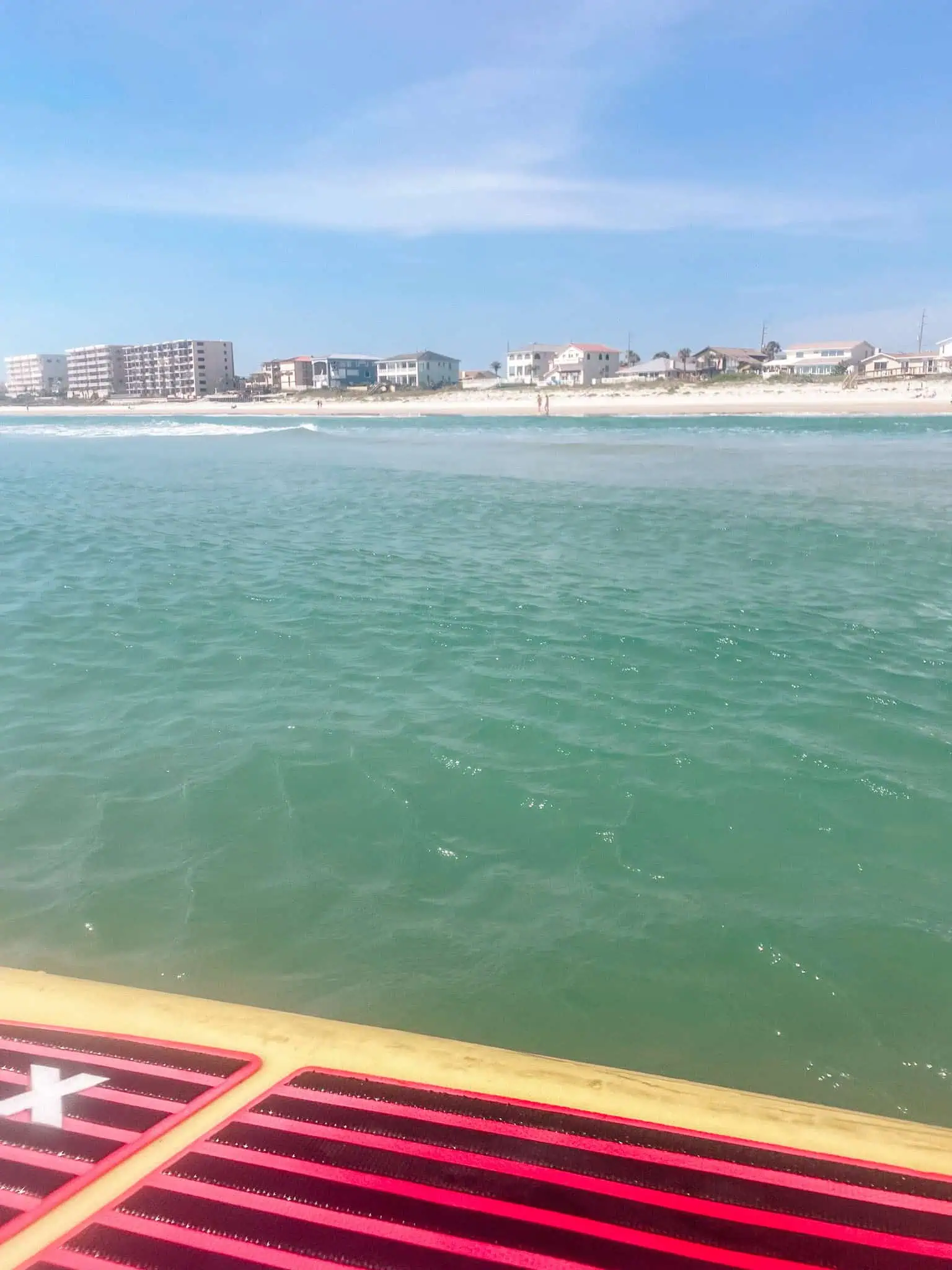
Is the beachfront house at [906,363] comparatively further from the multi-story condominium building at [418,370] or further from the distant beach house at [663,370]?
the multi-story condominium building at [418,370]

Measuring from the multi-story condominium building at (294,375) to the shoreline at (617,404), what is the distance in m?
25.7

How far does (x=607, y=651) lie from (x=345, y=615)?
4.32 metres

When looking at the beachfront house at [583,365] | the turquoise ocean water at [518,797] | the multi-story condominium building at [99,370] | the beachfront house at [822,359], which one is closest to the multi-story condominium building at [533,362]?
the beachfront house at [583,365]

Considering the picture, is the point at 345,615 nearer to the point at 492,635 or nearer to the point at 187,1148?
the point at 492,635

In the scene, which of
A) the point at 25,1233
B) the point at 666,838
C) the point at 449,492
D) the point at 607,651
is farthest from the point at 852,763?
the point at 449,492

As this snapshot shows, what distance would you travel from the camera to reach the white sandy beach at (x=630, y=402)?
90.2 metres

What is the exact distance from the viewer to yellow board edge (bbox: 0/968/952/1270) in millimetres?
3203

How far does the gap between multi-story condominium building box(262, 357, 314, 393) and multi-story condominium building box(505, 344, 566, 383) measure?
1597 inches

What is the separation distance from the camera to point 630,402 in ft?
343

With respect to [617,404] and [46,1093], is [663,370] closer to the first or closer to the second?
[617,404]

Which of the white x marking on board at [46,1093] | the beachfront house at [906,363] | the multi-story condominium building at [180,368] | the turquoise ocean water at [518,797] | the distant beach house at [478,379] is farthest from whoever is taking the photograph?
the multi-story condominium building at [180,368]

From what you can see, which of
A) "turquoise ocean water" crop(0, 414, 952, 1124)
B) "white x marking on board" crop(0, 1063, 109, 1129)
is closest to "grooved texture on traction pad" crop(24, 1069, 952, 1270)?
"white x marking on board" crop(0, 1063, 109, 1129)

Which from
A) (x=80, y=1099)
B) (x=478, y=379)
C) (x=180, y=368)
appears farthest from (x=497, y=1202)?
(x=180, y=368)

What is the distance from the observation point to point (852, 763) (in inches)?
312
